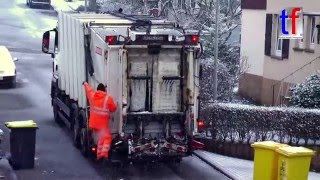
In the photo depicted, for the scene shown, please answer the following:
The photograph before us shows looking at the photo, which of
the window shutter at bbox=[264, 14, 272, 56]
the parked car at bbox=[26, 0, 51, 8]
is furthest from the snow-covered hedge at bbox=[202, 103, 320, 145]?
the parked car at bbox=[26, 0, 51, 8]

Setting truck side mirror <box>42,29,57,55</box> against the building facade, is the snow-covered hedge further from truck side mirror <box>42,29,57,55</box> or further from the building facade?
truck side mirror <box>42,29,57,55</box>

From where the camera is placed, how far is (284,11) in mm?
19375

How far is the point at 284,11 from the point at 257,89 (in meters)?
4.20

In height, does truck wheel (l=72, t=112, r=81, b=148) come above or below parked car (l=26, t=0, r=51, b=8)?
below

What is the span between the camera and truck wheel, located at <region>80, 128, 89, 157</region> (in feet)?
48.4

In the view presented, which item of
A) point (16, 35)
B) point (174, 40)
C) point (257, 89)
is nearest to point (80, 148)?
point (174, 40)

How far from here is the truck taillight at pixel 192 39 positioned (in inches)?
531

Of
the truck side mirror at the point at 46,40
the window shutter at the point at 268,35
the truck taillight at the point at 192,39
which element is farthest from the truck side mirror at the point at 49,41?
the window shutter at the point at 268,35

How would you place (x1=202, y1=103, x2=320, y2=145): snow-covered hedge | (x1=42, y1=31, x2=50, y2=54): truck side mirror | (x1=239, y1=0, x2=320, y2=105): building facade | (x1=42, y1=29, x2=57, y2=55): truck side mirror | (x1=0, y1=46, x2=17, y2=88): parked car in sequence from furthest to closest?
(x1=0, y1=46, x2=17, y2=88): parked car
(x1=239, y1=0, x2=320, y2=105): building facade
(x1=42, y1=31, x2=50, y2=54): truck side mirror
(x1=42, y1=29, x2=57, y2=55): truck side mirror
(x1=202, y1=103, x2=320, y2=145): snow-covered hedge

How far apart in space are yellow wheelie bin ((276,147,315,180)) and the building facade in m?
8.07

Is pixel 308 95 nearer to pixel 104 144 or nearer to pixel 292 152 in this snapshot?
pixel 292 152

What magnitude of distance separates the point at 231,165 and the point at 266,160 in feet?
7.79

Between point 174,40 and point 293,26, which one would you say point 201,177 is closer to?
point 174,40

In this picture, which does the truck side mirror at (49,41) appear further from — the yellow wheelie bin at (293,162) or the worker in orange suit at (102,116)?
the yellow wheelie bin at (293,162)
